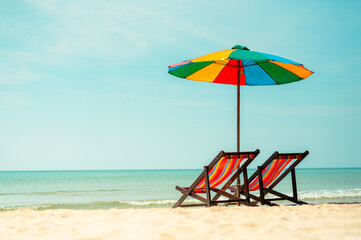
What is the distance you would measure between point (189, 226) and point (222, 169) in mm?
1897

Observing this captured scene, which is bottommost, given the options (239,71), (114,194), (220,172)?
(114,194)

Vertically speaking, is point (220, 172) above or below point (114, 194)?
above

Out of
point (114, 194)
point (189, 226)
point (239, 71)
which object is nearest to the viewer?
point (189, 226)

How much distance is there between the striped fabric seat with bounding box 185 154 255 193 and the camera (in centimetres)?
482

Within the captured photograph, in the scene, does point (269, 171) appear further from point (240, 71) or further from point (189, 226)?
point (189, 226)

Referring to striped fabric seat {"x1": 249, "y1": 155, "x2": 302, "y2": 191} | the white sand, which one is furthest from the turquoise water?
the white sand

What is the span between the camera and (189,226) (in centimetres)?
320

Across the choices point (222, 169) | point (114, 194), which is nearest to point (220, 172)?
point (222, 169)

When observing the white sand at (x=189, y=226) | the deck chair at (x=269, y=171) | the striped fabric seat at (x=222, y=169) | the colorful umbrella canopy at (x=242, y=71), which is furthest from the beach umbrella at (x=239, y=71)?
the white sand at (x=189, y=226)

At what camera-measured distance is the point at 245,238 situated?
109 inches

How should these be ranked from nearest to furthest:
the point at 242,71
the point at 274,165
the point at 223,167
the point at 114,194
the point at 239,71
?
the point at 223,167
the point at 274,165
the point at 239,71
the point at 242,71
the point at 114,194

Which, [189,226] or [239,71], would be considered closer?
[189,226]

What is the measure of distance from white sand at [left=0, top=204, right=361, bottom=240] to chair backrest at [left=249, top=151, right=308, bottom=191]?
3.65 feet

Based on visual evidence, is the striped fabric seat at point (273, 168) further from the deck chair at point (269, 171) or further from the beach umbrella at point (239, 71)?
the beach umbrella at point (239, 71)
